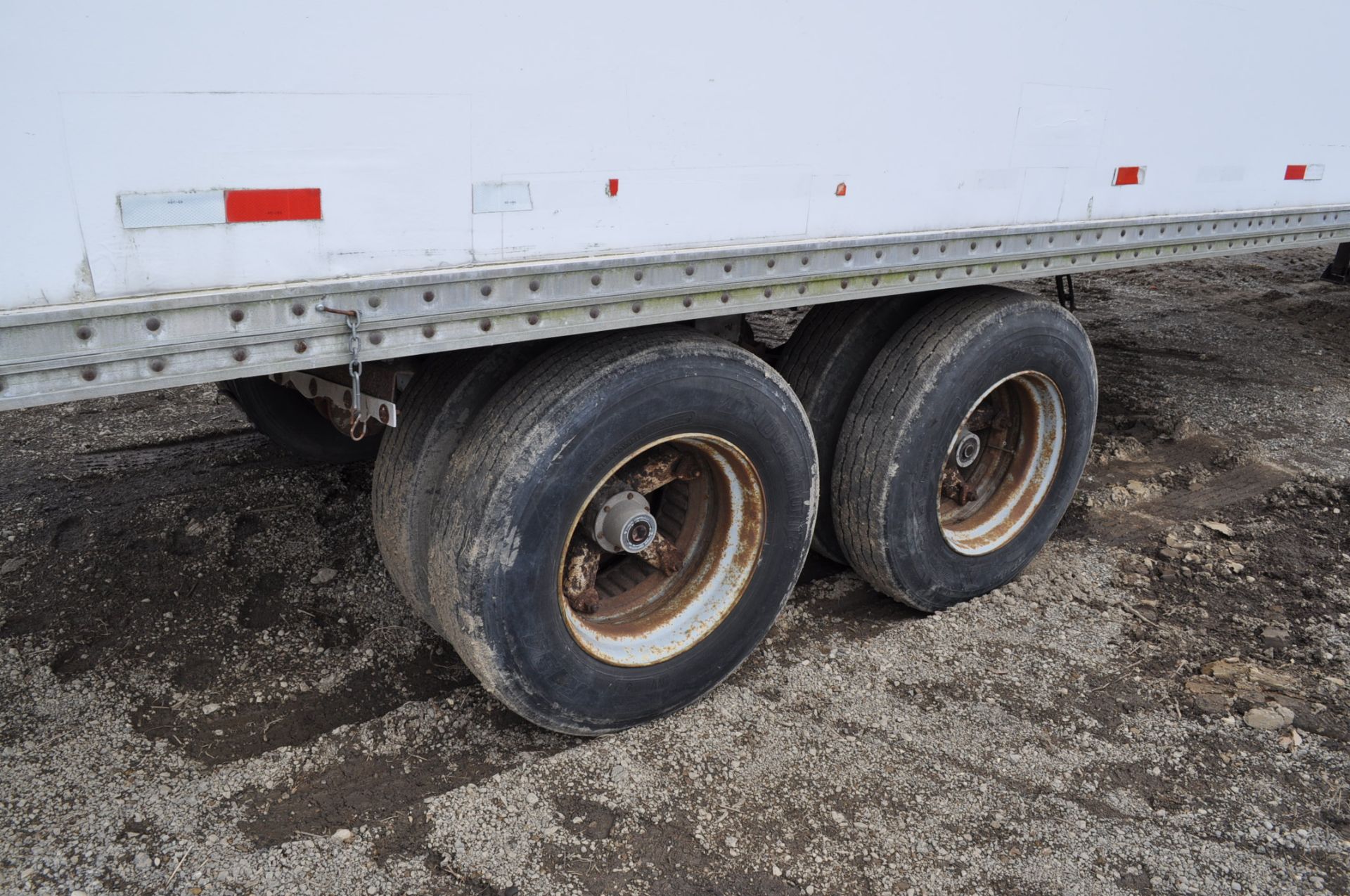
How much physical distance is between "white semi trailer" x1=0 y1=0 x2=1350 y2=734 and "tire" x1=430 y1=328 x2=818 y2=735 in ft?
0.04

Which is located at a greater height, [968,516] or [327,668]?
[968,516]

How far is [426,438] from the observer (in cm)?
274

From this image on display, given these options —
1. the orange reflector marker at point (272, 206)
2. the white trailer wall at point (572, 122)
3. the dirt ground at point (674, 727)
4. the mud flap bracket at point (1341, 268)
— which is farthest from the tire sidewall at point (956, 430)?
the mud flap bracket at point (1341, 268)

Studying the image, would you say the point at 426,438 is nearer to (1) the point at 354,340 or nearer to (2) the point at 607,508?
(2) the point at 607,508

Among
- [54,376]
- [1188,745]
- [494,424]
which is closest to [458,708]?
[494,424]

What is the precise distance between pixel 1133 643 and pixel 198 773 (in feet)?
10.4

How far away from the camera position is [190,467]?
476 cm

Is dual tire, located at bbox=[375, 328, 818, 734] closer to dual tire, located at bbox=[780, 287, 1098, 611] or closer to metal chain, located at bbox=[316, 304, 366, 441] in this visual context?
dual tire, located at bbox=[780, 287, 1098, 611]

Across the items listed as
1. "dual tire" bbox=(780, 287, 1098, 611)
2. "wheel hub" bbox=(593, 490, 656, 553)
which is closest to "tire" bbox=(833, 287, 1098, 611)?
"dual tire" bbox=(780, 287, 1098, 611)

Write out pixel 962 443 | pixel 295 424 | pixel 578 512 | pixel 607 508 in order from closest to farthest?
pixel 578 512 → pixel 607 508 → pixel 962 443 → pixel 295 424

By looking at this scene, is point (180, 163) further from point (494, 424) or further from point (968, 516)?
point (968, 516)

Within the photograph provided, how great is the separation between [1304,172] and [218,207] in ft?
14.0

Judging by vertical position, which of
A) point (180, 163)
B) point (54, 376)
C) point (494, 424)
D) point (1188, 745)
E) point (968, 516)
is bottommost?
point (1188, 745)

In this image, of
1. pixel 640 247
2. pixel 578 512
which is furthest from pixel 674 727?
pixel 640 247
